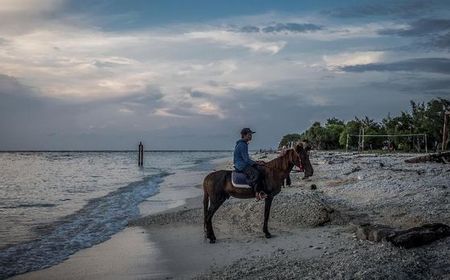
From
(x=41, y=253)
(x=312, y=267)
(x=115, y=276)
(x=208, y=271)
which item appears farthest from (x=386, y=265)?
(x=41, y=253)

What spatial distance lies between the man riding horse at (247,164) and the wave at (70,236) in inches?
168

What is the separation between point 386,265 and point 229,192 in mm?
5255

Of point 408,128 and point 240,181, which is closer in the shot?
point 240,181

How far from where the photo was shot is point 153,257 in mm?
9633

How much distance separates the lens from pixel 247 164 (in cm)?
1107

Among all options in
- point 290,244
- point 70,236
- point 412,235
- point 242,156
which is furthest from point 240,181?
point 70,236

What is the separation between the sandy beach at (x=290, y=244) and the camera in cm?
706

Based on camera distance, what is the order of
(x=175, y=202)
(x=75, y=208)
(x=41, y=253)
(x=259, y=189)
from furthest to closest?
(x=175, y=202) < (x=75, y=208) < (x=259, y=189) < (x=41, y=253)

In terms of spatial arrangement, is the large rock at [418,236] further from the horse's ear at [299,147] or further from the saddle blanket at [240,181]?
the saddle blanket at [240,181]

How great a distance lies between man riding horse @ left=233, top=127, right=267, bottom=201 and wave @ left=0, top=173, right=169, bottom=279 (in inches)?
168

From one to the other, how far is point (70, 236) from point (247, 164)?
5.56 meters

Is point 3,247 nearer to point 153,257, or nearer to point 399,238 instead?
point 153,257

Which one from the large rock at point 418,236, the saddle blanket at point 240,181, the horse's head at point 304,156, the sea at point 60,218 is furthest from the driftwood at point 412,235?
the sea at point 60,218

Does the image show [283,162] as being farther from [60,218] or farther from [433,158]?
[433,158]
